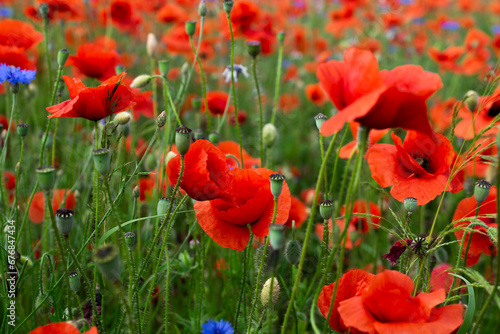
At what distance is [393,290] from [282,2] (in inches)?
190

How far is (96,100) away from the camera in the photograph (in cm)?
105

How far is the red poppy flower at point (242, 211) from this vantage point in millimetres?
1037

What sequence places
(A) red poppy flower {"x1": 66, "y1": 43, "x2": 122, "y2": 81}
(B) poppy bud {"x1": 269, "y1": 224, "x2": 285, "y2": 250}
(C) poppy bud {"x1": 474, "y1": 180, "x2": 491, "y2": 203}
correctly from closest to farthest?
(B) poppy bud {"x1": 269, "y1": 224, "x2": 285, "y2": 250}, (C) poppy bud {"x1": 474, "y1": 180, "x2": 491, "y2": 203}, (A) red poppy flower {"x1": 66, "y1": 43, "x2": 122, "y2": 81}

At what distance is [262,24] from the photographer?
2721 mm

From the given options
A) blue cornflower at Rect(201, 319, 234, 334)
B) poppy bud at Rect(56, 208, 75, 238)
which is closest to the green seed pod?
blue cornflower at Rect(201, 319, 234, 334)

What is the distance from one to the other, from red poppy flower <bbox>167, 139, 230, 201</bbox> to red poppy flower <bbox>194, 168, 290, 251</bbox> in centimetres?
4

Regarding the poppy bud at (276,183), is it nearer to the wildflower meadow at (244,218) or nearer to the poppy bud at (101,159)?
the wildflower meadow at (244,218)

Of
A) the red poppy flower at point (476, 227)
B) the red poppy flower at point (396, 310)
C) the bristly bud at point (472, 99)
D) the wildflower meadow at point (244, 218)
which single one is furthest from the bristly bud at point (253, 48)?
the red poppy flower at point (396, 310)

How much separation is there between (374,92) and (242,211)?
43 cm

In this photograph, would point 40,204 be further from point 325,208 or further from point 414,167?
point 414,167

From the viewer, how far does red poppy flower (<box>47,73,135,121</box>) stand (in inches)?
40.6

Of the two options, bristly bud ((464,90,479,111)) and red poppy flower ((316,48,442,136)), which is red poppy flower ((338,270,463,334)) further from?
bristly bud ((464,90,479,111))

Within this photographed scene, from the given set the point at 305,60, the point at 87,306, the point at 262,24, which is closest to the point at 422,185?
the point at 87,306

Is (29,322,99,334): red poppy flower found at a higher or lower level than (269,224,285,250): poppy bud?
lower
